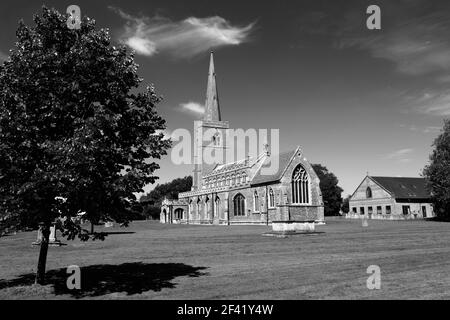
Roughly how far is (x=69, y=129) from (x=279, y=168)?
45.9 m

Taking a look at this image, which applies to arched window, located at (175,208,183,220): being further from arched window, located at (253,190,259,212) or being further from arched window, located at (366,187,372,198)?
arched window, located at (366,187,372,198)

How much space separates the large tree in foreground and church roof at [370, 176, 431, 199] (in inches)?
2572

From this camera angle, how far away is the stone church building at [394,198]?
Answer: 66.6 meters

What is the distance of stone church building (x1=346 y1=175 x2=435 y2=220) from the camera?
219 feet

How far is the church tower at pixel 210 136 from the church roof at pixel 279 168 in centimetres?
2727

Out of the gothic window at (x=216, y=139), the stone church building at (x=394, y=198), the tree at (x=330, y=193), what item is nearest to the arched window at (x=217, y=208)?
the gothic window at (x=216, y=139)

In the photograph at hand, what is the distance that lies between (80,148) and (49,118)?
1.75 meters

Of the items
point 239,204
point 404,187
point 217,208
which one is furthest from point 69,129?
point 404,187

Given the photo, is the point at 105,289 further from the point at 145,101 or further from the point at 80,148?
the point at 145,101

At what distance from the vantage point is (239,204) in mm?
61625

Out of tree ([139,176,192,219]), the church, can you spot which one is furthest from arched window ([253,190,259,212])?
tree ([139,176,192,219])

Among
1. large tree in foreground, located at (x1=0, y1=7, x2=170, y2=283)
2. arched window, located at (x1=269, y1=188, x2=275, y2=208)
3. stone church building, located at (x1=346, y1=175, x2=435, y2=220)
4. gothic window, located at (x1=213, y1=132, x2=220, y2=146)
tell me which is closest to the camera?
large tree in foreground, located at (x1=0, y1=7, x2=170, y2=283)

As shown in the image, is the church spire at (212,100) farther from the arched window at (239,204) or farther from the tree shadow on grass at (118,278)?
the tree shadow on grass at (118,278)

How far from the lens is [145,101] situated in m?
11.8
